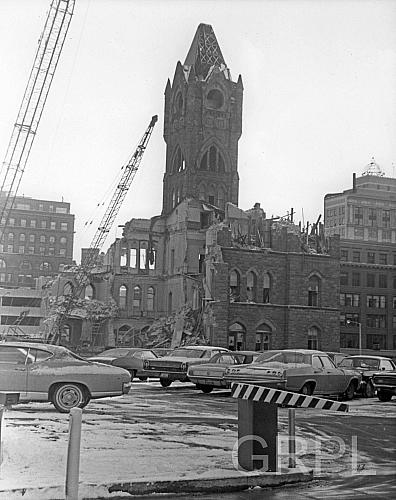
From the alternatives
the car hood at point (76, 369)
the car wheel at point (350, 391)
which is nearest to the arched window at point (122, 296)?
the car wheel at point (350, 391)

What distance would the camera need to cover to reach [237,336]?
2682 inches

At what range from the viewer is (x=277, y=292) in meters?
70.7

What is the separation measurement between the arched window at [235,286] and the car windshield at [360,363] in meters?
40.8

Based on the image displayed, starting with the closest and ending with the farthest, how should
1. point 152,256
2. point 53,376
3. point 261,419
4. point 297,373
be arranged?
point 261,419
point 53,376
point 297,373
point 152,256

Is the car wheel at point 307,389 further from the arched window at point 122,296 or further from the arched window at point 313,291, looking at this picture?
the arched window at point 122,296

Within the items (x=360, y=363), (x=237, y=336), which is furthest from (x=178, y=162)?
(x=360, y=363)

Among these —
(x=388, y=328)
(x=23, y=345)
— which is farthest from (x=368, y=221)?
(x=23, y=345)

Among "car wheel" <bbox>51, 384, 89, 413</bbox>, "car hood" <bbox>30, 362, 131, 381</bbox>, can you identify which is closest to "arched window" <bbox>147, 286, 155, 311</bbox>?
"car hood" <bbox>30, 362, 131, 381</bbox>

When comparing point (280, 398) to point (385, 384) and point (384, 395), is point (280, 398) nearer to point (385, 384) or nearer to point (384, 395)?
point (385, 384)

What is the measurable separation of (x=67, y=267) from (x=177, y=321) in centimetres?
→ 1798

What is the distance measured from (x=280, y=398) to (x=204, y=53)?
99.6 metres

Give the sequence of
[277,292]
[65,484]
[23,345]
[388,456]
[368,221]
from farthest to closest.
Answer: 1. [368,221]
2. [277,292]
3. [23,345]
4. [388,456]
5. [65,484]

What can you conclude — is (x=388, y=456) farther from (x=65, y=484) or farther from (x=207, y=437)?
(x=65, y=484)

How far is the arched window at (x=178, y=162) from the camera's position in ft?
318
